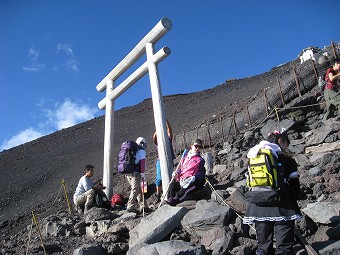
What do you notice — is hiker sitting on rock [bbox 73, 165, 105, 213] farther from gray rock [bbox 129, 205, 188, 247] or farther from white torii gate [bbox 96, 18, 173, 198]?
gray rock [bbox 129, 205, 188, 247]

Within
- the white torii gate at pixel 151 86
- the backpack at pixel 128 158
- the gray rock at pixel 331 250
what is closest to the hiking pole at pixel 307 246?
the gray rock at pixel 331 250

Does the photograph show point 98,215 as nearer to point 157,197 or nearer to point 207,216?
point 157,197

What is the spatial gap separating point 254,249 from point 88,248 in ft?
7.48

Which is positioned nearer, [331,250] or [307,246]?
[331,250]

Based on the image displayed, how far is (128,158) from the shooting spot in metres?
7.01

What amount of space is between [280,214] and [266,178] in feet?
1.42

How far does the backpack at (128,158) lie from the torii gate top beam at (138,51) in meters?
2.47

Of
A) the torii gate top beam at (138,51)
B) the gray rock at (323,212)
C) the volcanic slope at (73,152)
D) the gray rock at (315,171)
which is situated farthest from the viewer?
the volcanic slope at (73,152)

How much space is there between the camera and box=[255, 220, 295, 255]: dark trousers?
3.85m

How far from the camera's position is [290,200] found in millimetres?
3955

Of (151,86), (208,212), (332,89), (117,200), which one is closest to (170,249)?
(208,212)

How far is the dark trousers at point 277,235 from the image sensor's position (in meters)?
3.85

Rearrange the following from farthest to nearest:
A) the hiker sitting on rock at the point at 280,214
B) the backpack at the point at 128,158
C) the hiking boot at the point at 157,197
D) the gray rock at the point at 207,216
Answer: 1. the hiking boot at the point at 157,197
2. the backpack at the point at 128,158
3. the gray rock at the point at 207,216
4. the hiker sitting on rock at the point at 280,214

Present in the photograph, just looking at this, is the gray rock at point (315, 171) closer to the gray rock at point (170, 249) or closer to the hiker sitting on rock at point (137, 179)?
the gray rock at point (170, 249)
